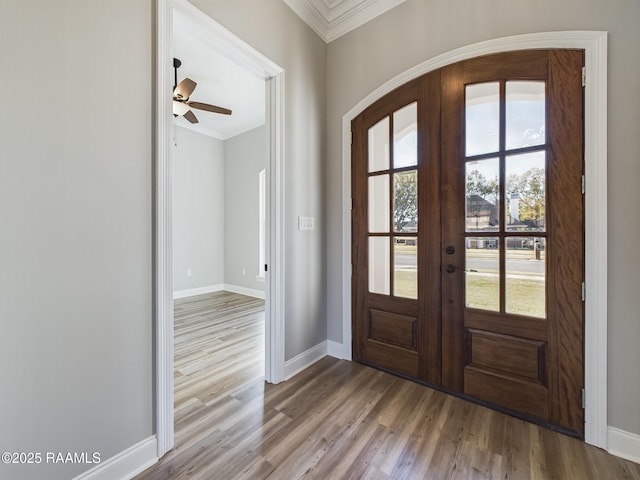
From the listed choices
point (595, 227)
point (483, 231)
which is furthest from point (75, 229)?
point (595, 227)

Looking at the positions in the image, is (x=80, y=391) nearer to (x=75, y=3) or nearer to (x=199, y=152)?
(x=75, y=3)

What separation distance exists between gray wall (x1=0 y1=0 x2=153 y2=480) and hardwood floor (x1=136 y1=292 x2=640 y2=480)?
419 millimetres

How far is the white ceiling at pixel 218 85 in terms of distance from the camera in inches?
112

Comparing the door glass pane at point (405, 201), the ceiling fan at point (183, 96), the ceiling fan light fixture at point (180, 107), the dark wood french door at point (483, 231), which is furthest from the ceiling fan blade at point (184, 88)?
the door glass pane at point (405, 201)

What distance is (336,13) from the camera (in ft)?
7.92

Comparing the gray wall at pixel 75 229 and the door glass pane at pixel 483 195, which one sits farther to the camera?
the door glass pane at pixel 483 195

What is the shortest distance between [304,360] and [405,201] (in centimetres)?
157

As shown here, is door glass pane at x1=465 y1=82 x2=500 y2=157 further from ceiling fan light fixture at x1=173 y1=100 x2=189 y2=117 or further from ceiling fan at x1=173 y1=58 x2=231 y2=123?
ceiling fan light fixture at x1=173 y1=100 x2=189 y2=117

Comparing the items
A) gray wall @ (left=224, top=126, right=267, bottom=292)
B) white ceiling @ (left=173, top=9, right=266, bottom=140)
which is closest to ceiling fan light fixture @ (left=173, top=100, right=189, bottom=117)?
white ceiling @ (left=173, top=9, right=266, bottom=140)

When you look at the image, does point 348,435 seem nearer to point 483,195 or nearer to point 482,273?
point 482,273

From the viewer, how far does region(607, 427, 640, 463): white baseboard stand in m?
1.40

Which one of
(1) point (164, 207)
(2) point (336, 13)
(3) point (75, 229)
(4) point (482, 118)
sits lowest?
(3) point (75, 229)

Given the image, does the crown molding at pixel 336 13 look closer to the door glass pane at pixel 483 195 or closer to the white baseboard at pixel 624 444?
the door glass pane at pixel 483 195

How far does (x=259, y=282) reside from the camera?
5.08m
